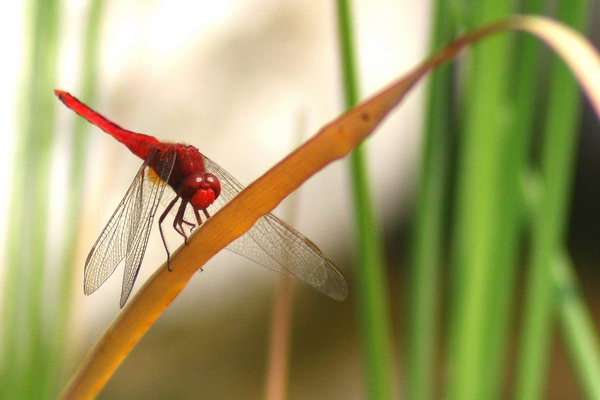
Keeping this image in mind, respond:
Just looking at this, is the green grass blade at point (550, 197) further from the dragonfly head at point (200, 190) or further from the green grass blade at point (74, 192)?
the green grass blade at point (74, 192)

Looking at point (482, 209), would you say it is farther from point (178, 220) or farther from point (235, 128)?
point (235, 128)

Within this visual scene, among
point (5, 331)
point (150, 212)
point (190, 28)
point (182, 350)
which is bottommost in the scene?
point (5, 331)

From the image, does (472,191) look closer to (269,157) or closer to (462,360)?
(462,360)

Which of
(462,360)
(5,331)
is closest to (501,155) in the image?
(462,360)

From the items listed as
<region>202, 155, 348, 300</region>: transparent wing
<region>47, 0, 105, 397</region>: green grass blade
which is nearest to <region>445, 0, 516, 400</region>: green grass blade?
<region>202, 155, 348, 300</region>: transparent wing

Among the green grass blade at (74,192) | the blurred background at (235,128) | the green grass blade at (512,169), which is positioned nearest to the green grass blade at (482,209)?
the green grass blade at (512,169)

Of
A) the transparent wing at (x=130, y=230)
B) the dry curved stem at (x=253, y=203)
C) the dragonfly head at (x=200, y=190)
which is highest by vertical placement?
the dragonfly head at (x=200, y=190)

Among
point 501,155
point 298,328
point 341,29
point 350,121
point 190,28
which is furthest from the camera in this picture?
point 298,328
